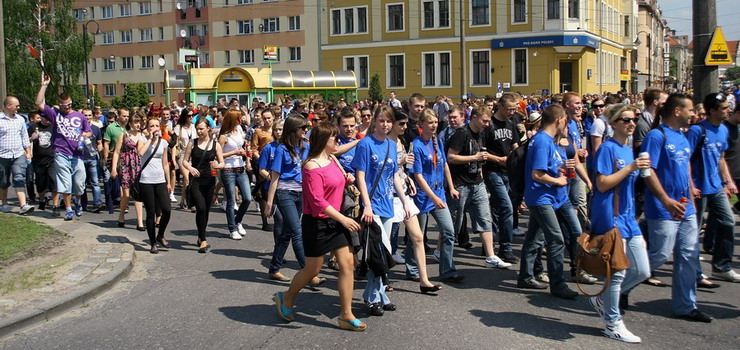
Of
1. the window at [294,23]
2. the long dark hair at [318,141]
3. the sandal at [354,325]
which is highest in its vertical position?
the window at [294,23]

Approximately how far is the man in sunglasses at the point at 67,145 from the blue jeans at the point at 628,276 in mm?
9171

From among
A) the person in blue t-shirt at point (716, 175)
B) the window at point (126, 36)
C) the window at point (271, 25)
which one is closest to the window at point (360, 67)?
the window at point (271, 25)

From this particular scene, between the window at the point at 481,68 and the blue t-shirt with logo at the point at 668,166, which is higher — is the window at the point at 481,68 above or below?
above

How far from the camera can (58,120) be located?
38.7ft

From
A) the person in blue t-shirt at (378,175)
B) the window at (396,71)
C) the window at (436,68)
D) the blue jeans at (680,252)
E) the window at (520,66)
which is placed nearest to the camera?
the blue jeans at (680,252)

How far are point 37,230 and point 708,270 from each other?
28.9 ft

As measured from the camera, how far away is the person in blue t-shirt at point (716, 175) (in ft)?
23.0

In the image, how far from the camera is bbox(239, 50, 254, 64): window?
61719mm

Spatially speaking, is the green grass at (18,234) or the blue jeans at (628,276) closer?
the blue jeans at (628,276)

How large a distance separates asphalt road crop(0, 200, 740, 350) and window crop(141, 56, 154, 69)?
6208cm

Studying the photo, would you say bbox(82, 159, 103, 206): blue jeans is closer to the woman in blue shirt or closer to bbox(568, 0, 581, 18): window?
the woman in blue shirt

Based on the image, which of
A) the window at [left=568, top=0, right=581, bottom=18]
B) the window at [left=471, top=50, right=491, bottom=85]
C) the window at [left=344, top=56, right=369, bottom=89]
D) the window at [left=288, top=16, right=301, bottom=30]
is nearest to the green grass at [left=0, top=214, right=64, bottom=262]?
the window at [left=471, top=50, right=491, bottom=85]

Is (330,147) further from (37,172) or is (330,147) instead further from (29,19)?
(29,19)

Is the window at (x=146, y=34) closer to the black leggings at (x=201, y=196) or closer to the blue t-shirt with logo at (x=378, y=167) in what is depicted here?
the black leggings at (x=201, y=196)
